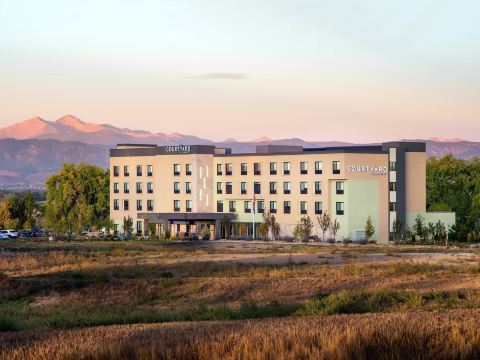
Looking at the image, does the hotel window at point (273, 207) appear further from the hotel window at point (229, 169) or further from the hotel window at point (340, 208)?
the hotel window at point (340, 208)

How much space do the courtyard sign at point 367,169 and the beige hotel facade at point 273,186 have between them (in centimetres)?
13

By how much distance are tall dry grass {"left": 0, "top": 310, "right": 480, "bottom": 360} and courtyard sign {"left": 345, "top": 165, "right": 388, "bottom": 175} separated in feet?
307

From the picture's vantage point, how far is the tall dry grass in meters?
17.0

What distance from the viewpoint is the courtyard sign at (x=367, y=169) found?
114m

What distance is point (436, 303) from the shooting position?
30.0 metres

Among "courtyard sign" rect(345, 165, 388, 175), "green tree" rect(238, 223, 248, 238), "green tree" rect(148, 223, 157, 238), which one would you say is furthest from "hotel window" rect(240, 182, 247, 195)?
"courtyard sign" rect(345, 165, 388, 175)

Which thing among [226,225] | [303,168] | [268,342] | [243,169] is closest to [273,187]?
[303,168]

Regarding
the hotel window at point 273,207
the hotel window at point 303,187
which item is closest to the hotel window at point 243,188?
the hotel window at point 273,207

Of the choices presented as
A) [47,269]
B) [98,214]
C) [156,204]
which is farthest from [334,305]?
[98,214]

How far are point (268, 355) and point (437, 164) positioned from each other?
128 meters

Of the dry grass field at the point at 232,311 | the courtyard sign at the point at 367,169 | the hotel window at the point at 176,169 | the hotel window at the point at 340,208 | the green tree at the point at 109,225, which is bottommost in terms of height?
the dry grass field at the point at 232,311

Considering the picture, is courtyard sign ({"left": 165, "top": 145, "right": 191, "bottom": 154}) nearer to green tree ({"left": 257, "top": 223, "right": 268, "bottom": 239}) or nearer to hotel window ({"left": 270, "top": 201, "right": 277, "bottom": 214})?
hotel window ({"left": 270, "top": 201, "right": 277, "bottom": 214})

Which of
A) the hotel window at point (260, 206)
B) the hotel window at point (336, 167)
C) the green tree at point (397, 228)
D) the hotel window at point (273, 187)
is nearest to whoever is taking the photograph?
the green tree at point (397, 228)

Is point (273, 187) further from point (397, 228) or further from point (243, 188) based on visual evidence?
point (397, 228)
